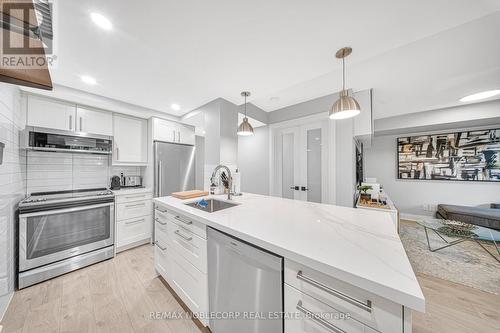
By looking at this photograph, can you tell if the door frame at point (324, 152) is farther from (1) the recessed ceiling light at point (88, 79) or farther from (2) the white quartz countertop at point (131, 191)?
(1) the recessed ceiling light at point (88, 79)

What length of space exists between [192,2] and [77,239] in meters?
2.97

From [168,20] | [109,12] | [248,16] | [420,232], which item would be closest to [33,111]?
[109,12]

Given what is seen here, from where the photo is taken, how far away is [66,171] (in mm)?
2447

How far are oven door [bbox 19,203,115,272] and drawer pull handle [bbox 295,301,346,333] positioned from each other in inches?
110

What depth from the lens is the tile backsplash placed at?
221 cm

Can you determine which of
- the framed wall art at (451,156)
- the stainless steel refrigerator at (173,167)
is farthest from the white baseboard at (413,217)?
the stainless steel refrigerator at (173,167)

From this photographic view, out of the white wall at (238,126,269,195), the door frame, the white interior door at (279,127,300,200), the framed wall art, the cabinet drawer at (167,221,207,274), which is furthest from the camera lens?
the framed wall art

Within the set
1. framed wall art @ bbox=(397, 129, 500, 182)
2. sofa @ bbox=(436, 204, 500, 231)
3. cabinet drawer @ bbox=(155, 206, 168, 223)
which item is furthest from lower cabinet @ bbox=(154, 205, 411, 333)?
framed wall art @ bbox=(397, 129, 500, 182)

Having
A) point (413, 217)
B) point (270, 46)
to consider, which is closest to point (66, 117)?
point (270, 46)

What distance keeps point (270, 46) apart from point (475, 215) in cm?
505

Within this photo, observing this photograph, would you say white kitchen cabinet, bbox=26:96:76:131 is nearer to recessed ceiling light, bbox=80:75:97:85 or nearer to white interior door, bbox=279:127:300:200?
recessed ceiling light, bbox=80:75:97:85

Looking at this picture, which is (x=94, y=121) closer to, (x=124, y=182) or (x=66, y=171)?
(x=66, y=171)

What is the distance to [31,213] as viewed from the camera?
1.83m

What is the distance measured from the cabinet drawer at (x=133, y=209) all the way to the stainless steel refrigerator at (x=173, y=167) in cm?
27
